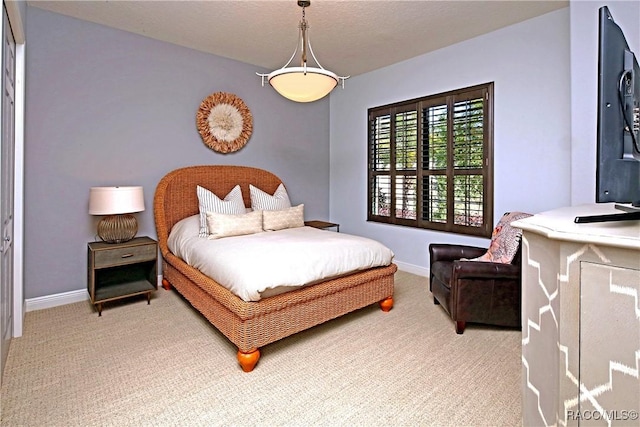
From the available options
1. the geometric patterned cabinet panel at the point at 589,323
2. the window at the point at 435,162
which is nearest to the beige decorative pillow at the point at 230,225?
the window at the point at 435,162

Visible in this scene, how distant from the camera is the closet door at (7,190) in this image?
2.15 metres

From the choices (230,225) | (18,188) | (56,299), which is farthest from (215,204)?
(56,299)

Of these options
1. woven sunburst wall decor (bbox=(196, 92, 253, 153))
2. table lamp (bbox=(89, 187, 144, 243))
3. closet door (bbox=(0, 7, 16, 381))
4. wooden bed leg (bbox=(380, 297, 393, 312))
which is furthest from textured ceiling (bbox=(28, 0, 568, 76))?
wooden bed leg (bbox=(380, 297, 393, 312))

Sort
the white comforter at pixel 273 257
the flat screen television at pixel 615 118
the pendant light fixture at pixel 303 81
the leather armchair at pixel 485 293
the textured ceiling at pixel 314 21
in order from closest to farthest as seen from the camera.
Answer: the flat screen television at pixel 615 118
the white comforter at pixel 273 257
the pendant light fixture at pixel 303 81
the leather armchair at pixel 485 293
the textured ceiling at pixel 314 21

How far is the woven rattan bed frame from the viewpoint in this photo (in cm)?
220

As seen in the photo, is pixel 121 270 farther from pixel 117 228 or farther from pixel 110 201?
pixel 110 201

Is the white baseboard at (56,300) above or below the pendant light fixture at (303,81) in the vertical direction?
below

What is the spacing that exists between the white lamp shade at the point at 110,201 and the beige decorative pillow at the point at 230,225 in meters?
0.71

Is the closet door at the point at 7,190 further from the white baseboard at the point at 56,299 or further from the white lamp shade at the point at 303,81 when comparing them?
the white lamp shade at the point at 303,81

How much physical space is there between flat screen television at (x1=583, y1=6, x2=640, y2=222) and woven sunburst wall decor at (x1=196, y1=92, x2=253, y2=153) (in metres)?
3.75

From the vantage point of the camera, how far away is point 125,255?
3.12 metres

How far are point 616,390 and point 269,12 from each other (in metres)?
3.36

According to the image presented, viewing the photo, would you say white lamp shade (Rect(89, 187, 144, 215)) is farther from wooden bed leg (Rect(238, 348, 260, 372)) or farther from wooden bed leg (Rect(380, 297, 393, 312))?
wooden bed leg (Rect(380, 297, 393, 312))

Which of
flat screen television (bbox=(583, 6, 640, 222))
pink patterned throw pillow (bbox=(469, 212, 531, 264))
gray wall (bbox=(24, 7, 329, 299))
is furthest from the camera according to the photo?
gray wall (bbox=(24, 7, 329, 299))
